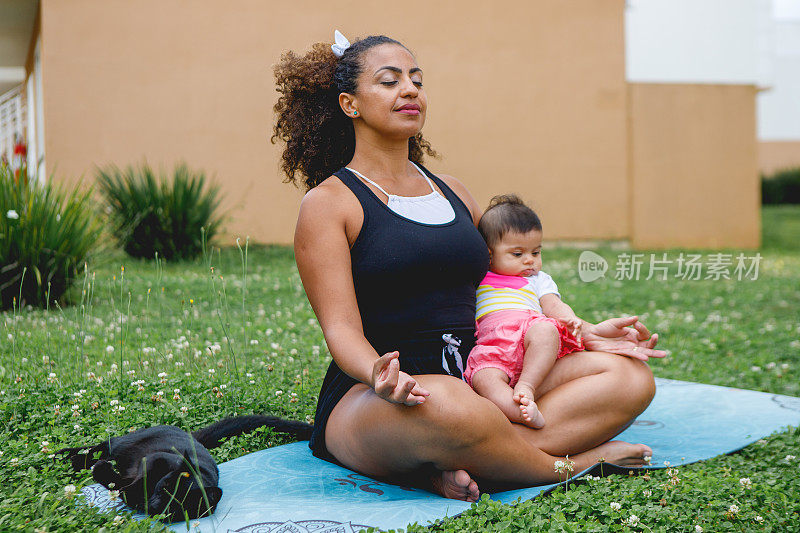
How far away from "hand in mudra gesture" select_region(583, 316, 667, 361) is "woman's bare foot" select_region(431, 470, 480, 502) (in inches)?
29.9

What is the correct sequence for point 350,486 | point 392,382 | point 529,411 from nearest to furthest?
point 392,382, point 529,411, point 350,486

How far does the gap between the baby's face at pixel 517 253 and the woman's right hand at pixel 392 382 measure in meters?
0.89

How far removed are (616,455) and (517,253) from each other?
2.64ft

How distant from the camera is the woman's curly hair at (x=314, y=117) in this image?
3023mm

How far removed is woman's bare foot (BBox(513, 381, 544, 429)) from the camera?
2.50m

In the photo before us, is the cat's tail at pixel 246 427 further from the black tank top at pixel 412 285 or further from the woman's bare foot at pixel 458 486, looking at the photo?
the woman's bare foot at pixel 458 486

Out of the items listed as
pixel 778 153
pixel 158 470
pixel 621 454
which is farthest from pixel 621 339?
pixel 778 153

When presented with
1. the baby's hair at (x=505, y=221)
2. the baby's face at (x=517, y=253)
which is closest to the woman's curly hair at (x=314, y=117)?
the baby's hair at (x=505, y=221)

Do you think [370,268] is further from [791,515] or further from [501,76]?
[501,76]

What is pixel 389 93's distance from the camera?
2.78 m

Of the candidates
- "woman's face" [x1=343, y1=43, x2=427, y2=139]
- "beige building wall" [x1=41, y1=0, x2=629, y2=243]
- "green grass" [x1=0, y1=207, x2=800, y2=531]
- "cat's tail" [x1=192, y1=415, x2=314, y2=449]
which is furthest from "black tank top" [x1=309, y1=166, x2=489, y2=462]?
"beige building wall" [x1=41, y1=0, x2=629, y2=243]

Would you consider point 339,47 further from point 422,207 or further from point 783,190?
point 783,190

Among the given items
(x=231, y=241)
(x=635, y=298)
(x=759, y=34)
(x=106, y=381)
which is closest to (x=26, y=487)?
(x=106, y=381)

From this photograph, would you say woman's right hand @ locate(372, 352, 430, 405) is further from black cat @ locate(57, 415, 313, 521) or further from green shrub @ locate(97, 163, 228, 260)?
green shrub @ locate(97, 163, 228, 260)
